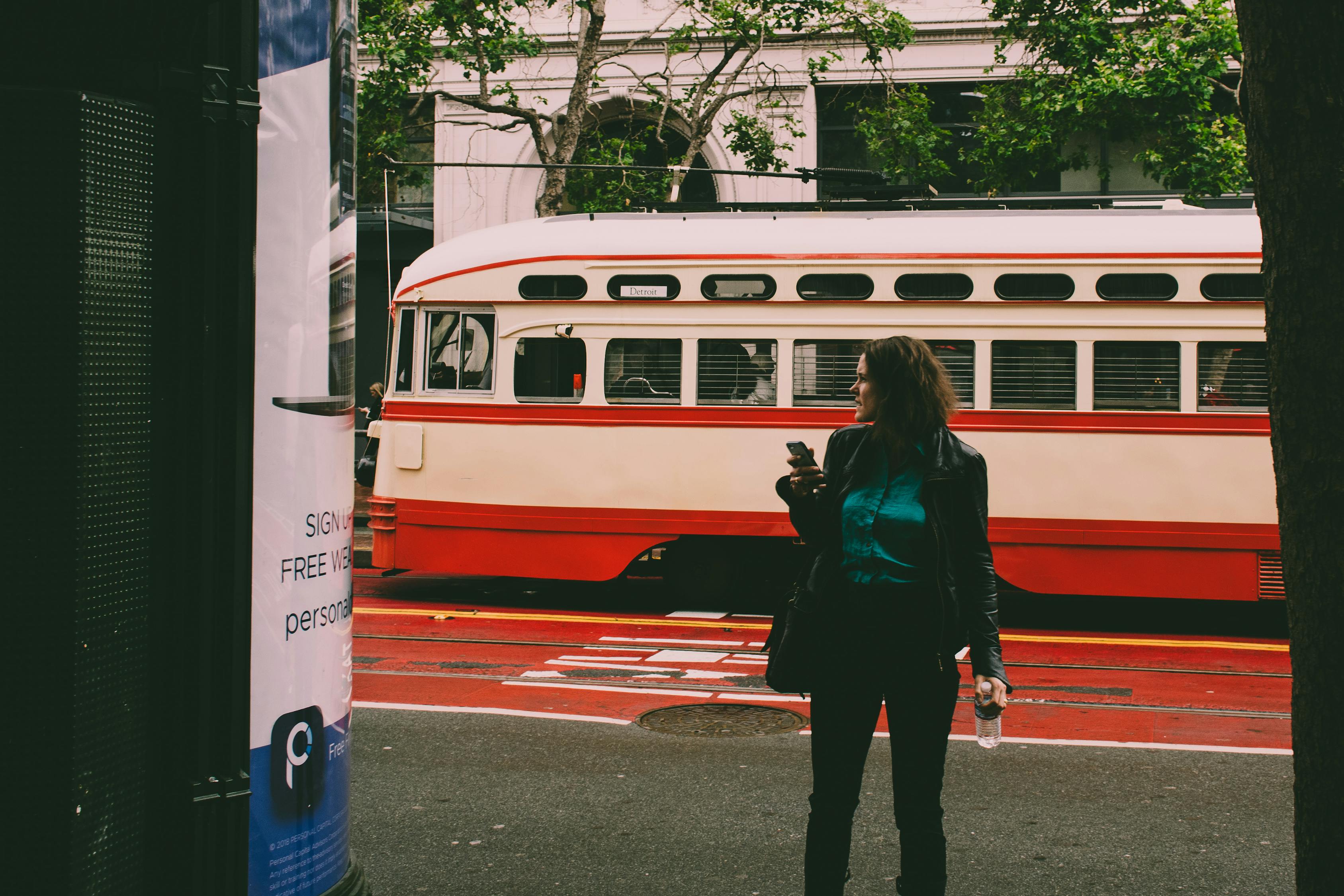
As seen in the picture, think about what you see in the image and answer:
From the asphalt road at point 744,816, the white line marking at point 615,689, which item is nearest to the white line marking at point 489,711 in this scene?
the asphalt road at point 744,816

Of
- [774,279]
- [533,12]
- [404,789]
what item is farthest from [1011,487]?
[533,12]

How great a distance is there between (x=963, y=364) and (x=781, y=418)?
149cm

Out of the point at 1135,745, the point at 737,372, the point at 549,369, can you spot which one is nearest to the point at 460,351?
the point at 549,369

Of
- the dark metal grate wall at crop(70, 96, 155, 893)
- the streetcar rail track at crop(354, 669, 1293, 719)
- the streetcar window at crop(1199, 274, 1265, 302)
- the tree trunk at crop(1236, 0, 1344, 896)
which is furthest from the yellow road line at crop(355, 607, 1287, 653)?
the dark metal grate wall at crop(70, 96, 155, 893)

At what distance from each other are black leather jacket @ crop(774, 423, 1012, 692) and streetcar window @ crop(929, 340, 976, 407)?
632cm

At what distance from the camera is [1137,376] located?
31.4ft

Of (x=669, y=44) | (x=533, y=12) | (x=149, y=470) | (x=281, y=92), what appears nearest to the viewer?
(x=149, y=470)

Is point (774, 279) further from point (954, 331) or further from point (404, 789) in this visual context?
point (404, 789)

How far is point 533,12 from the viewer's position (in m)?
20.0

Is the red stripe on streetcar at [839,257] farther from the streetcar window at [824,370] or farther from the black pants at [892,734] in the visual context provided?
the black pants at [892,734]

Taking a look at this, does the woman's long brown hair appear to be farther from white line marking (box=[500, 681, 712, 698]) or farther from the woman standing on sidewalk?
white line marking (box=[500, 681, 712, 698])

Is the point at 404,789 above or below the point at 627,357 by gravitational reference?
below

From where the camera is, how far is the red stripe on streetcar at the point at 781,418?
9.46 metres

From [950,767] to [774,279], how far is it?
5.15 meters
